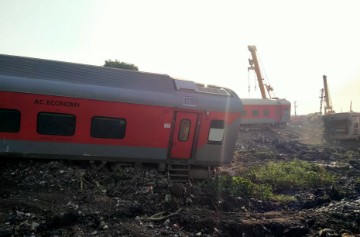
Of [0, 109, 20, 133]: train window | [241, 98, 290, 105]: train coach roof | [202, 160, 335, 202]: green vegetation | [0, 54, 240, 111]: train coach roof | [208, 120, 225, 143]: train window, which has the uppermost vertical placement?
[241, 98, 290, 105]: train coach roof

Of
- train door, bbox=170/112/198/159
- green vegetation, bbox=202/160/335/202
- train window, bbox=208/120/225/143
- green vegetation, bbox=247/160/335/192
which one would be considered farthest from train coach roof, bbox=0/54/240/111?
green vegetation, bbox=247/160/335/192

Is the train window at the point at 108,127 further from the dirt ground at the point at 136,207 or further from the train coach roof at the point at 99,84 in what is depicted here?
the dirt ground at the point at 136,207

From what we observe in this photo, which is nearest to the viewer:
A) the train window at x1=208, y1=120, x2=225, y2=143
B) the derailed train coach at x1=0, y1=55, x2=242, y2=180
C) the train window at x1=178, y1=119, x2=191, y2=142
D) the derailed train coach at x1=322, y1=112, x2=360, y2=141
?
the derailed train coach at x1=0, y1=55, x2=242, y2=180

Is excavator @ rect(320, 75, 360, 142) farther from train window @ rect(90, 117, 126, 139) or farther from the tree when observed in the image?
train window @ rect(90, 117, 126, 139)

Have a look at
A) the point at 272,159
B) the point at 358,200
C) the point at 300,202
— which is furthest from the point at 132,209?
the point at 272,159

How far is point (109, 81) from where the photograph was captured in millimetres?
13359

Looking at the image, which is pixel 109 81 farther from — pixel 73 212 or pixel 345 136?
pixel 345 136

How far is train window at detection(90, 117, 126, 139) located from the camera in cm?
1306

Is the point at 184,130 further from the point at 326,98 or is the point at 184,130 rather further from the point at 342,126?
the point at 326,98

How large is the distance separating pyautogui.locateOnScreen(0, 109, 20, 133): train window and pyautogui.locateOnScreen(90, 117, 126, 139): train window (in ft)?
8.12

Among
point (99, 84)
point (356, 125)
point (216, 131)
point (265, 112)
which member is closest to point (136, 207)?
point (99, 84)

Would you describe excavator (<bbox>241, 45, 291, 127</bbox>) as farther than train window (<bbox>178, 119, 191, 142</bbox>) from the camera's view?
Yes

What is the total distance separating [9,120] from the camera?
11867mm

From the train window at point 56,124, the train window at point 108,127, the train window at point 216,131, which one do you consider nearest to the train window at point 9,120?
the train window at point 56,124
